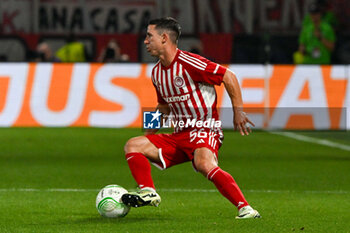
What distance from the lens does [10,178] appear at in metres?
10.1

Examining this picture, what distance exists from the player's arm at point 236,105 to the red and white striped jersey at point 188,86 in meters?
0.12

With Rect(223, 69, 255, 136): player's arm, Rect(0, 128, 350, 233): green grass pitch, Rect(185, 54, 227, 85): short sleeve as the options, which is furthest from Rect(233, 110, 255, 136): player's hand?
Rect(0, 128, 350, 233): green grass pitch

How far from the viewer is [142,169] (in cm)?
720

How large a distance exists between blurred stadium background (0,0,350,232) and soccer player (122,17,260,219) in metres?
0.44

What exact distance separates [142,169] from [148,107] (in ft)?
31.1

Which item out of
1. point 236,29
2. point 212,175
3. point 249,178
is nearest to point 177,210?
point 212,175

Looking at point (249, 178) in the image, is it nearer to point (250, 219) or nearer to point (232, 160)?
point (232, 160)

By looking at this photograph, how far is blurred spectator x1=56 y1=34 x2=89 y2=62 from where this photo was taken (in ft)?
65.7

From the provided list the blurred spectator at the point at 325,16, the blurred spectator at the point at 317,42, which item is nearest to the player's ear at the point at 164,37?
the blurred spectator at the point at 325,16

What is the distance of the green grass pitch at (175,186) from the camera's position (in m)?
6.95

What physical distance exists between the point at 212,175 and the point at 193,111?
61cm

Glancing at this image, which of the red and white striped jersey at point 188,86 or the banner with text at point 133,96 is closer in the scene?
the red and white striped jersey at point 188,86

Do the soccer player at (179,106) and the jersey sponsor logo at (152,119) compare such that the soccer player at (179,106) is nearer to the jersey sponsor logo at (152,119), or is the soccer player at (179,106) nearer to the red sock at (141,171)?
the red sock at (141,171)

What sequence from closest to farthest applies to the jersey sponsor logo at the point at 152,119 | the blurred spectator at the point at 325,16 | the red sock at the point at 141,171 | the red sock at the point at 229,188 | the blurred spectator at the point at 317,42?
the red sock at the point at 229,188
the red sock at the point at 141,171
the jersey sponsor logo at the point at 152,119
the blurred spectator at the point at 325,16
the blurred spectator at the point at 317,42
